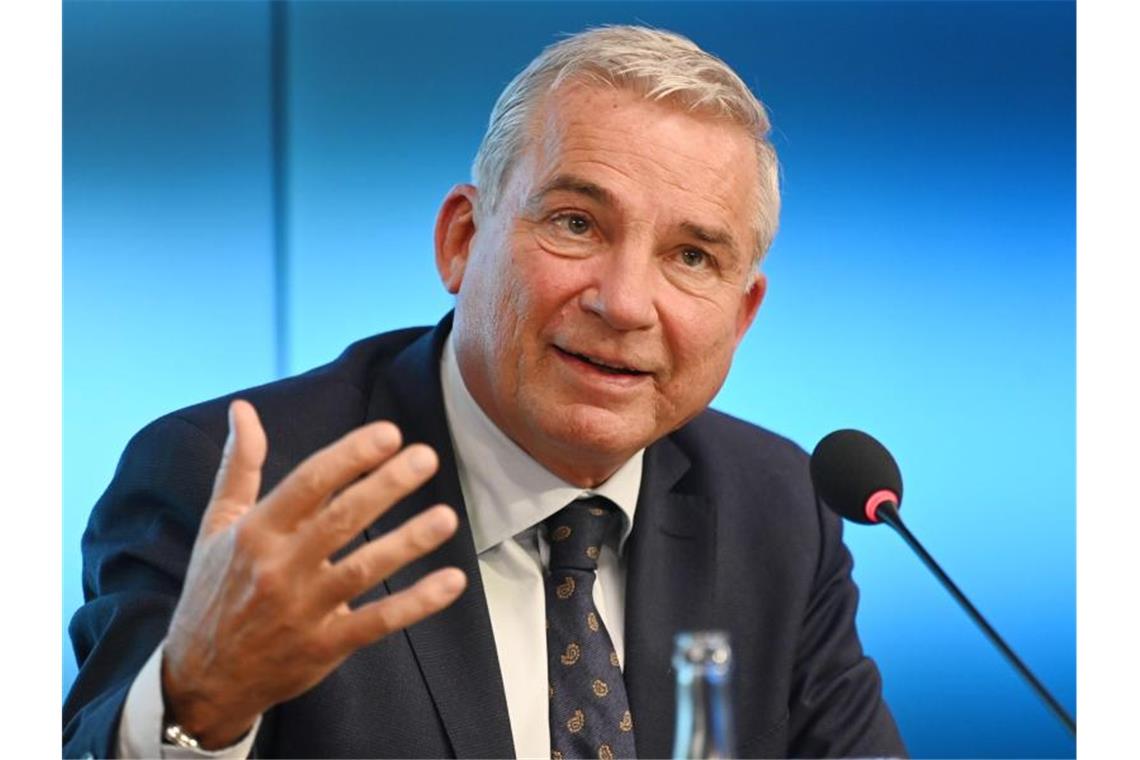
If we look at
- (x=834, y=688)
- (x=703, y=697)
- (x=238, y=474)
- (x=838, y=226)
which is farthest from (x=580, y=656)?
(x=838, y=226)

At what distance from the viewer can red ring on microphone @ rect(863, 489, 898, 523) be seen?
159 cm

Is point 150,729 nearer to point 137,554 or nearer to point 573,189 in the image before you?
point 137,554

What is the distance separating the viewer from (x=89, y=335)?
8.84ft

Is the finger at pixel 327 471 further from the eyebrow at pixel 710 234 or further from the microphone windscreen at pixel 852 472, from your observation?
the eyebrow at pixel 710 234

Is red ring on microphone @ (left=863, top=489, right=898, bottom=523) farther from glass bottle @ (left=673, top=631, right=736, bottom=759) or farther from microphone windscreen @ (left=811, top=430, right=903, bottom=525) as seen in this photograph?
glass bottle @ (left=673, top=631, right=736, bottom=759)

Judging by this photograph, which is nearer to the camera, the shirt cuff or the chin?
the shirt cuff

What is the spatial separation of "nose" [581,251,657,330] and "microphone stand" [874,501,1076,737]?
1.18ft

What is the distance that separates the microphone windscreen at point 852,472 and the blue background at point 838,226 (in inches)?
48.5

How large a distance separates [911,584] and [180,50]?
1645 millimetres

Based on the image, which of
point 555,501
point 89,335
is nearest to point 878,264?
point 555,501

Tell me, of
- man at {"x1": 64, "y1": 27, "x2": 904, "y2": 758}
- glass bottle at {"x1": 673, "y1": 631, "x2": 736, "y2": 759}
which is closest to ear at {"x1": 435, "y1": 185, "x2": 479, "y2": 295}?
man at {"x1": 64, "y1": 27, "x2": 904, "y2": 758}
